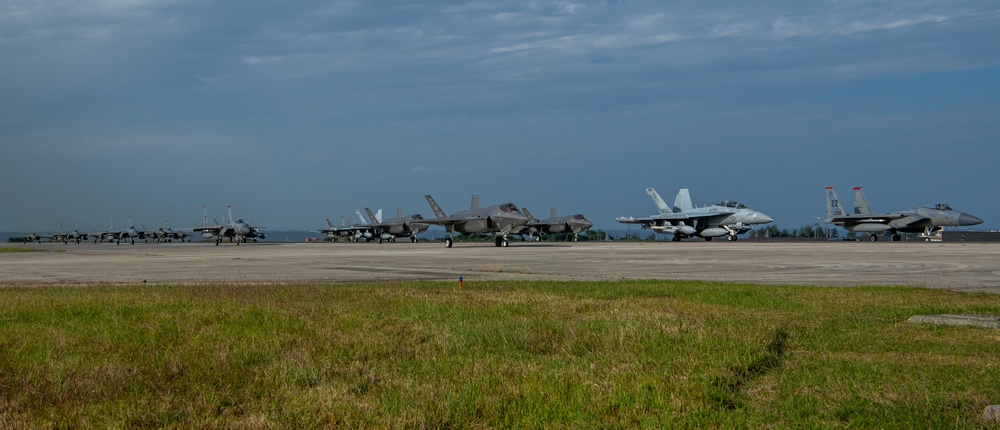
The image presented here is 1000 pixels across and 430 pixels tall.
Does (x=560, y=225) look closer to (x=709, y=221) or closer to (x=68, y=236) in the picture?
(x=709, y=221)

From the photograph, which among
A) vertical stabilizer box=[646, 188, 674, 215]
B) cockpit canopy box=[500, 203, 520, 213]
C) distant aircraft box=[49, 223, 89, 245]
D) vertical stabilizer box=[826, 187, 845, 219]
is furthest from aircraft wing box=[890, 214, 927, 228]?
distant aircraft box=[49, 223, 89, 245]

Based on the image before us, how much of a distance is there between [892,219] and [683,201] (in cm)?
1847

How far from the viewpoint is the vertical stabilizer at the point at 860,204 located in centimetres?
7425

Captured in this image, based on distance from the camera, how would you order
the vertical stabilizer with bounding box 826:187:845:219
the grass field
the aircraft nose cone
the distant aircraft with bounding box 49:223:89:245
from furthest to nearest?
the distant aircraft with bounding box 49:223:89:245 → the vertical stabilizer with bounding box 826:187:845:219 → the aircraft nose cone → the grass field

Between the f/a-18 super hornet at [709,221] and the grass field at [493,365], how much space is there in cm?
5965

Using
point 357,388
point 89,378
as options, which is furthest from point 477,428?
point 89,378

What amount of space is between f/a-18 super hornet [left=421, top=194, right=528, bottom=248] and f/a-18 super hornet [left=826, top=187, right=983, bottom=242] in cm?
3385

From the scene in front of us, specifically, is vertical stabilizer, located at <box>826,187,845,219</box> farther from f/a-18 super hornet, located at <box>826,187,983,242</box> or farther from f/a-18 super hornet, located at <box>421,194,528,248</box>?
f/a-18 super hornet, located at <box>421,194,528,248</box>

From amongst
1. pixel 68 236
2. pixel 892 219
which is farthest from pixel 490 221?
pixel 68 236

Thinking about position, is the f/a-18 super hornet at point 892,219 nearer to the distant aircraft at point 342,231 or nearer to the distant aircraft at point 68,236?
the distant aircraft at point 342,231

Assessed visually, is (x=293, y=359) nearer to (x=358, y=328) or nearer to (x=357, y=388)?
(x=357, y=388)

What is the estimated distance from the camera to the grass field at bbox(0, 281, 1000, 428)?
18.2 feet

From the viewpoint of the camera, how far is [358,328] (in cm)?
959

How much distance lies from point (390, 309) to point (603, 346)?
13.9 feet
